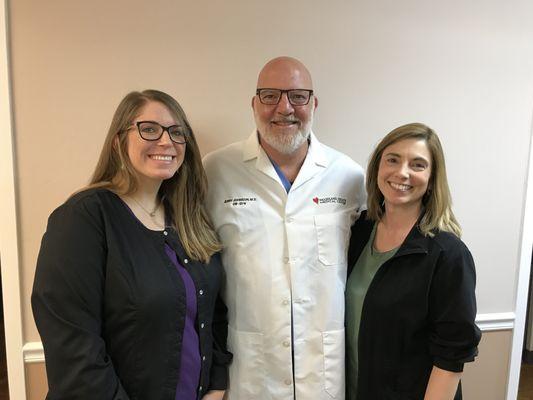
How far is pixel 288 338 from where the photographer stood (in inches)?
59.4

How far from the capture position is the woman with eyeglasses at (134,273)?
1088 millimetres

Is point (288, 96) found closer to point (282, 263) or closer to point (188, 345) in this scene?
point (282, 263)

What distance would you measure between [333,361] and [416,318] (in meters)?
0.36

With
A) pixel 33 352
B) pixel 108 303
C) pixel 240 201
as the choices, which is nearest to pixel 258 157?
pixel 240 201

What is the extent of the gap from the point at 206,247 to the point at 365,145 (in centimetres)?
98

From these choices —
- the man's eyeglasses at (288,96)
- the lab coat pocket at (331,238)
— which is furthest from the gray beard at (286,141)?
the lab coat pocket at (331,238)

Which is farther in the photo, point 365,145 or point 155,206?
point 365,145

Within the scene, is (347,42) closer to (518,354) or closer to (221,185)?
(221,185)

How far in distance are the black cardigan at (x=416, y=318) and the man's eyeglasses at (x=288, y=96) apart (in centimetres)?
64

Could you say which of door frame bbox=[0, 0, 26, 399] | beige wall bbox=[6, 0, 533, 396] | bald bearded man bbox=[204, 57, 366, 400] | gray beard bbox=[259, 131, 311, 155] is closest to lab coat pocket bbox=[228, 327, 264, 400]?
bald bearded man bbox=[204, 57, 366, 400]

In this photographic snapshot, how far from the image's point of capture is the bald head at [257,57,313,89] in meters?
1.55

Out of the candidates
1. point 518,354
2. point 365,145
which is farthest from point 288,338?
point 518,354

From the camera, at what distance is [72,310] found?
1.08 m

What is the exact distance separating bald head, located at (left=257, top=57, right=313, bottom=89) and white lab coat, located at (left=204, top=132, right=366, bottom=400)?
299mm
